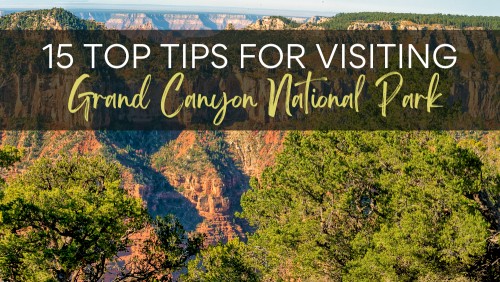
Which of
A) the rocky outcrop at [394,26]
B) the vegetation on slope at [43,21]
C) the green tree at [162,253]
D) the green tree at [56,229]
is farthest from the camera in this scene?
the rocky outcrop at [394,26]

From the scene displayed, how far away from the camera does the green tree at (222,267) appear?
4344 centimetres

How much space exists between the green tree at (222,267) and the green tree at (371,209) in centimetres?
90

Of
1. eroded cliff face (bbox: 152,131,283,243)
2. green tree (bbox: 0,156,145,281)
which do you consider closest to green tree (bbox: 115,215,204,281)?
green tree (bbox: 0,156,145,281)

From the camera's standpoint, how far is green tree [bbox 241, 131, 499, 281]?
101ft

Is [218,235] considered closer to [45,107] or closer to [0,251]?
[45,107]

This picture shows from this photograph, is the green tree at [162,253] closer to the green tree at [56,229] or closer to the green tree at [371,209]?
the green tree at [371,209]

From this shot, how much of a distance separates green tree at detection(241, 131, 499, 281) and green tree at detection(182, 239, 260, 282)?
903 millimetres

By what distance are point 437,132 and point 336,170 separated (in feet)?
17.4

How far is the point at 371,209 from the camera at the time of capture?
128 feet

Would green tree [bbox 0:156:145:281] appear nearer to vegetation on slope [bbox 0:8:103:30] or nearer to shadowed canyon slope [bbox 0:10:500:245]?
shadowed canyon slope [bbox 0:10:500:245]

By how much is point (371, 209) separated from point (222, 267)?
987cm

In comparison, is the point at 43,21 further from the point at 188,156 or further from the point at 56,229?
the point at 56,229

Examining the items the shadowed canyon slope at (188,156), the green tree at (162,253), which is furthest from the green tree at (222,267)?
the shadowed canyon slope at (188,156)

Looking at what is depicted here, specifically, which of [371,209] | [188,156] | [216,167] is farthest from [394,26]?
[371,209]
